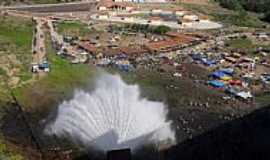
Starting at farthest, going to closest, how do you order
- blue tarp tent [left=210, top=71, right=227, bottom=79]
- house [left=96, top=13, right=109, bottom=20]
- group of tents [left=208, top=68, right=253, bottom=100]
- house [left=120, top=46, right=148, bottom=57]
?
1. house [left=96, top=13, right=109, bottom=20]
2. house [left=120, top=46, right=148, bottom=57]
3. blue tarp tent [left=210, top=71, right=227, bottom=79]
4. group of tents [left=208, top=68, right=253, bottom=100]

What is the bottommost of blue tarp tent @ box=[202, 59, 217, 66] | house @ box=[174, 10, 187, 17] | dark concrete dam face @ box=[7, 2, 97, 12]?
blue tarp tent @ box=[202, 59, 217, 66]

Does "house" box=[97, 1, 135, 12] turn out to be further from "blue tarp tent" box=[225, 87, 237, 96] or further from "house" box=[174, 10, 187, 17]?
"blue tarp tent" box=[225, 87, 237, 96]

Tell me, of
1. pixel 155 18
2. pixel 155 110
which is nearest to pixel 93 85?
pixel 155 110

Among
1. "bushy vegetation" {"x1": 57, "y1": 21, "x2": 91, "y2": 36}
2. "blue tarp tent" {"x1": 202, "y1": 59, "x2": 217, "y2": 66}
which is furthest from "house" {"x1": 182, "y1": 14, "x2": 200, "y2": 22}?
"blue tarp tent" {"x1": 202, "y1": 59, "x2": 217, "y2": 66}

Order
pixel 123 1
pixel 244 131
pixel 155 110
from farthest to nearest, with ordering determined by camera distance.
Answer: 1. pixel 123 1
2. pixel 155 110
3. pixel 244 131

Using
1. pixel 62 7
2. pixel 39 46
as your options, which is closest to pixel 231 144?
pixel 39 46

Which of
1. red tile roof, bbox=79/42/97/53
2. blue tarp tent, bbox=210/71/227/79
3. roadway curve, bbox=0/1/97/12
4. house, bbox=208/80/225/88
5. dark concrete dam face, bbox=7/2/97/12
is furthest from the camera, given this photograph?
dark concrete dam face, bbox=7/2/97/12

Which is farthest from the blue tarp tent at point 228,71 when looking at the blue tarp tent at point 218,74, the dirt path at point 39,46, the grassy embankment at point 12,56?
the grassy embankment at point 12,56

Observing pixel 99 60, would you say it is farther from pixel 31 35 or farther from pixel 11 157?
pixel 11 157
